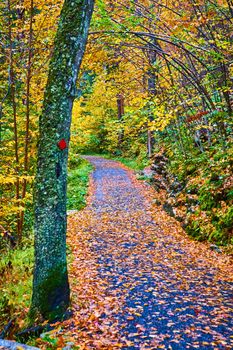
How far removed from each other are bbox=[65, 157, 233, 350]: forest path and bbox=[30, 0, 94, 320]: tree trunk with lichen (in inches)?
25.9

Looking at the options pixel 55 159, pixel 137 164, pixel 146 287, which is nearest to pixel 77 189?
pixel 137 164

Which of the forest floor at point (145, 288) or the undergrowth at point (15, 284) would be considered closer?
the forest floor at point (145, 288)

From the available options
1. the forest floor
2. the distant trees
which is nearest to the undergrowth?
the forest floor

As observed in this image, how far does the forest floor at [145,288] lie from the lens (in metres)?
4.11

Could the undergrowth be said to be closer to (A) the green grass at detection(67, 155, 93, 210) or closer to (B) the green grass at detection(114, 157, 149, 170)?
(A) the green grass at detection(67, 155, 93, 210)

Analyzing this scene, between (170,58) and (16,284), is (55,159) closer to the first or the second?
(16,284)

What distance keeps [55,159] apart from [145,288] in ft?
9.49

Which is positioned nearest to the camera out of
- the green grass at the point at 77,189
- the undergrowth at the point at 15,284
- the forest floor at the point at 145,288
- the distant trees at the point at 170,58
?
the forest floor at the point at 145,288

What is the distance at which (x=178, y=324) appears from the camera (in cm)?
436

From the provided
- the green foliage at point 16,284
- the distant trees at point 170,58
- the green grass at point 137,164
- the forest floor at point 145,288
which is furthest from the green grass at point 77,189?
the green foliage at point 16,284

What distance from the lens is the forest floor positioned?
4.11 metres

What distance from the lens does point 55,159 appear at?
429 cm

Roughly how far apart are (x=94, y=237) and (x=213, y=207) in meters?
3.31

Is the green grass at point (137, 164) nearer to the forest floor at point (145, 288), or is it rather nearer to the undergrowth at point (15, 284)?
the forest floor at point (145, 288)
